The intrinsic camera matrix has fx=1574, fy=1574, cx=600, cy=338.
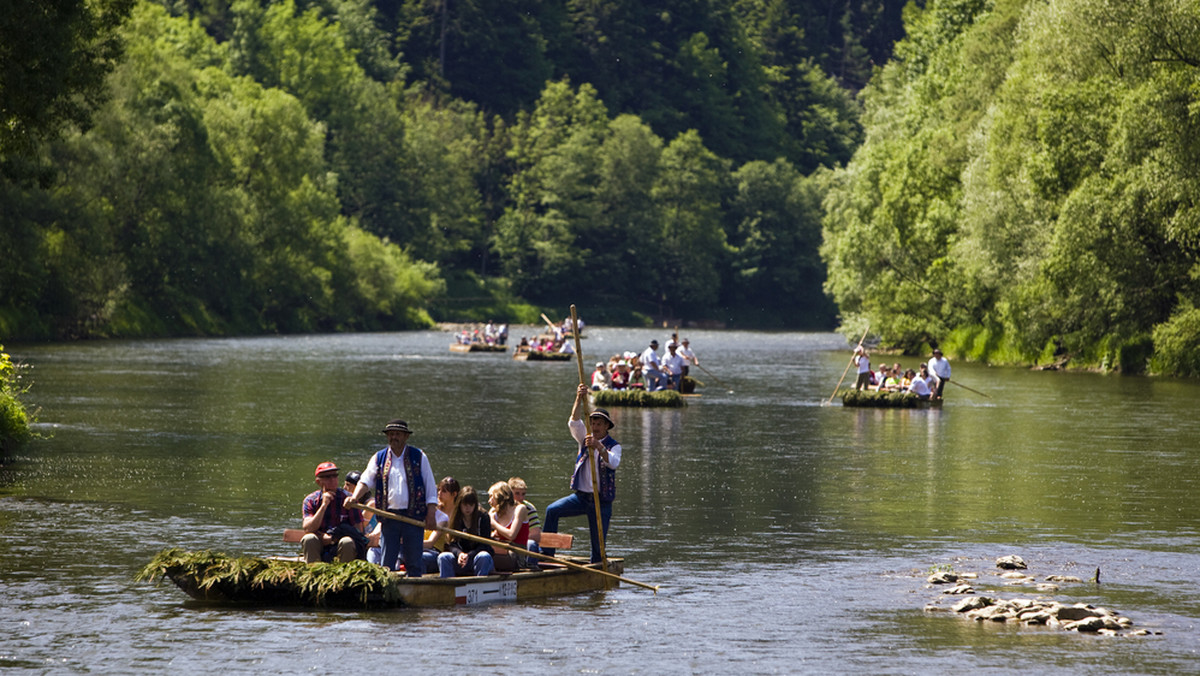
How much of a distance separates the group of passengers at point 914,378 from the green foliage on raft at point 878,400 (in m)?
0.39

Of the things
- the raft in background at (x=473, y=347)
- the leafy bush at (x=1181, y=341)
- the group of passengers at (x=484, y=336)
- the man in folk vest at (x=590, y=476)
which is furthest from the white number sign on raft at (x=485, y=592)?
the group of passengers at (x=484, y=336)

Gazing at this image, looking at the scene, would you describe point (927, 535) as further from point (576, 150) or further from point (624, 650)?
point (576, 150)

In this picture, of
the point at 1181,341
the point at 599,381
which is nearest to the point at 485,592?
the point at 599,381

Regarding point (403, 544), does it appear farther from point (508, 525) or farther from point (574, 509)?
point (574, 509)

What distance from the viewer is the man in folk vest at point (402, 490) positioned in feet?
60.5

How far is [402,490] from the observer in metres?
18.4

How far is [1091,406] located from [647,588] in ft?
104

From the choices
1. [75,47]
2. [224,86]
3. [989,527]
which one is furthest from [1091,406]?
[224,86]

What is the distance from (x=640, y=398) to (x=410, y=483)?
30684mm

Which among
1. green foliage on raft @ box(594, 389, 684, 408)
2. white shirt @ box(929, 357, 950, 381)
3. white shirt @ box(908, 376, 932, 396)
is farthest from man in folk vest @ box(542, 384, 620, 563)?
white shirt @ box(929, 357, 950, 381)

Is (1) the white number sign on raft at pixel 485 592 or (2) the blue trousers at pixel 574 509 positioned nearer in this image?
(1) the white number sign on raft at pixel 485 592

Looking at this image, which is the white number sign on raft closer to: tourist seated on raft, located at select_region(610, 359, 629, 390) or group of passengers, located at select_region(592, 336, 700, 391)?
group of passengers, located at select_region(592, 336, 700, 391)

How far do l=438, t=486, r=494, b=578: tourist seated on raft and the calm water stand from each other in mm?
711

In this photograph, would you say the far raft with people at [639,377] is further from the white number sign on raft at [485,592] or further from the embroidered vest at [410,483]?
the embroidered vest at [410,483]
